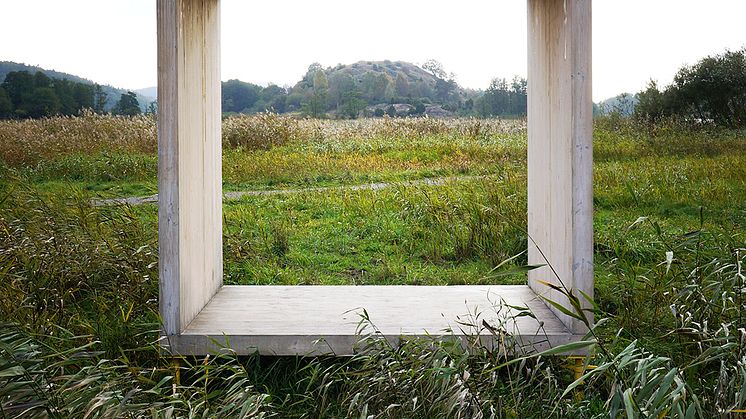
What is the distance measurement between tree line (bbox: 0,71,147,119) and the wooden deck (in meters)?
4.29

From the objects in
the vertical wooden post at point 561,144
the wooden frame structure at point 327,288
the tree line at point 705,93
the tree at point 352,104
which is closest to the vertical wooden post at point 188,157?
the wooden frame structure at point 327,288

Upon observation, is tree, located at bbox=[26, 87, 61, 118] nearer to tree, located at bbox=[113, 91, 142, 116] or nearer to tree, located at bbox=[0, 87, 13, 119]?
tree, located at bbox=[0, 87, 13, 119]

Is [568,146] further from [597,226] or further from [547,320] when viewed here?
[597,226]

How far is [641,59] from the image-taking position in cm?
674

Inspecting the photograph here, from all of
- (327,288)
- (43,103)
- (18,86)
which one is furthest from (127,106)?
(327,288)

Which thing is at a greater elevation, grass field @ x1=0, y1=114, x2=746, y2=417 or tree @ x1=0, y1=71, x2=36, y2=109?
tree @ x1=0, y1=71, x2=36, y2=109

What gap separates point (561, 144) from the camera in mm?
2771

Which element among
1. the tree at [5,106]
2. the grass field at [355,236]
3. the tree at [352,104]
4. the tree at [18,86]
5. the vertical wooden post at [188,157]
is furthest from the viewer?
the tree at [352,104]

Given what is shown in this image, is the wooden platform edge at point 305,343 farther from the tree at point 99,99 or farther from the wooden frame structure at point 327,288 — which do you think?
the tree at point 99,99

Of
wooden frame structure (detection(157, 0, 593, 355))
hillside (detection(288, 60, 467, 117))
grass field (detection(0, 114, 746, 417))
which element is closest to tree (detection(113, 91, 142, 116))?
grass field (detection(0, 114, 746, 417))

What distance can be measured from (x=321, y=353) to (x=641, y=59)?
17.2ft

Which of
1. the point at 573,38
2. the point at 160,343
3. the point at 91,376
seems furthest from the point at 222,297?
the point at 573,38

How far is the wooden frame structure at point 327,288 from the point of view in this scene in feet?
8.30

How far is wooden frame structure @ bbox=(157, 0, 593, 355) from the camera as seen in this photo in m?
2.53
